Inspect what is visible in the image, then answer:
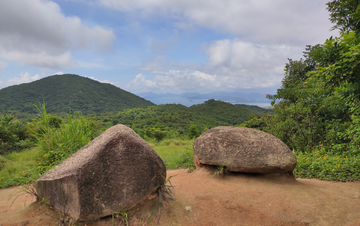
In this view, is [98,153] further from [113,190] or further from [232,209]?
[232,209]

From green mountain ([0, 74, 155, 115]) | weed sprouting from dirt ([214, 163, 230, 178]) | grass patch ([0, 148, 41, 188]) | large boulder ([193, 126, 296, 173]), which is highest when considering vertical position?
green mountain ([0, 74, 155, 115])

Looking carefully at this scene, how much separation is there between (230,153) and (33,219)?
13.5 ft

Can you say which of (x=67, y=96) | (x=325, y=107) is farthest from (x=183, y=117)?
(x=67, y=96)

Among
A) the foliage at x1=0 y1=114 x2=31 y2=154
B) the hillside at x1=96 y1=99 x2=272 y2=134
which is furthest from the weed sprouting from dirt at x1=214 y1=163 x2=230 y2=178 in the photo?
the hillside at x1=96 y1=99 x2=272 y2=134

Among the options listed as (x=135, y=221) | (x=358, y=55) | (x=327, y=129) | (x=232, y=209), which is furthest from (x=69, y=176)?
(x=327, y=129)

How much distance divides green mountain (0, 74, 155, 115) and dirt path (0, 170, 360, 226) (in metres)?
56.0

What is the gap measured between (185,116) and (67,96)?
155ft

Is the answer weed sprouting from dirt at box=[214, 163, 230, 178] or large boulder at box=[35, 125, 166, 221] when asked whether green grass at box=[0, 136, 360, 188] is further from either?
large boulder at box=[35, 125, 166, 221]

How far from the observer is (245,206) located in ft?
12.4

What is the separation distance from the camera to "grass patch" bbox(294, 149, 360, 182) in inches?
227

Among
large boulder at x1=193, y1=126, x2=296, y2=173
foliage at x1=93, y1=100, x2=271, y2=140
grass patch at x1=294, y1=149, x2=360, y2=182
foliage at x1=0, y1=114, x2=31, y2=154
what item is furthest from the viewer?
foliage at x1=93, y1=100, x2=271, y2=140

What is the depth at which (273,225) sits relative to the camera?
11.1 ft

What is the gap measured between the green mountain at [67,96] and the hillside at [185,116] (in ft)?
59.2

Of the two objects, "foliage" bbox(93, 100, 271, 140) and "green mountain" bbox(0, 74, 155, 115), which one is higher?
"green mountain" bbox(0, 74, 155, 115)
